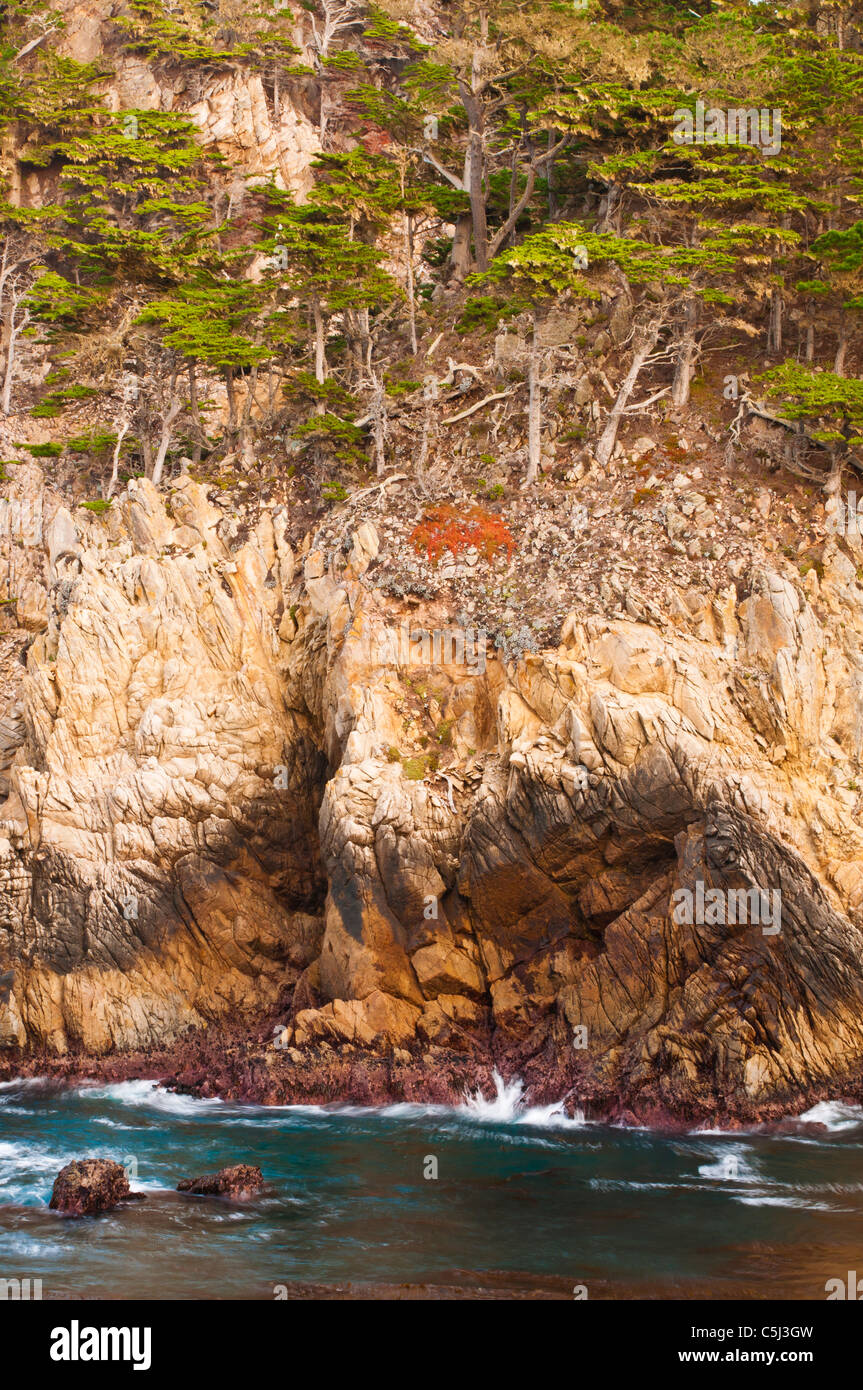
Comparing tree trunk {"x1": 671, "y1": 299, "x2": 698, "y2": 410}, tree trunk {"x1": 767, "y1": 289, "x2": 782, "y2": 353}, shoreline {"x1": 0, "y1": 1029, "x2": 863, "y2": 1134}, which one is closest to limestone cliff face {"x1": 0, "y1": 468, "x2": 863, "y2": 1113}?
shoreline {"x1": 0, "y1": 1029, "x2": 863, "y2": 1134}

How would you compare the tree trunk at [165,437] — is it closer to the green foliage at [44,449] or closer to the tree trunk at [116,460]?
the tree trunk at [116,460]

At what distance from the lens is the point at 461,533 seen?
3419cm

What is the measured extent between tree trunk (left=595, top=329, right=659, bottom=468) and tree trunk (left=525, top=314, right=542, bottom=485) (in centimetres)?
175

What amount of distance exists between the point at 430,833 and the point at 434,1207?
9598 millimetres

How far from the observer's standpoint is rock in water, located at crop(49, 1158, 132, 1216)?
21078 millimetres

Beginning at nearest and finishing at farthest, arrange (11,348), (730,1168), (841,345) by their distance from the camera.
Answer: (730,1168), (841,345), (11,348)

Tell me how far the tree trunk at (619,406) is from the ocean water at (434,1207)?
17.8 m

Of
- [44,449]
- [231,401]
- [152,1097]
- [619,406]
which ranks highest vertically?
[231,401]

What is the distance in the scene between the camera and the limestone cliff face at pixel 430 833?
2566 centimetres

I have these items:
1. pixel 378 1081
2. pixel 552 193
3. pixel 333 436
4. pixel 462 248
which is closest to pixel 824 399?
pixel 333 436

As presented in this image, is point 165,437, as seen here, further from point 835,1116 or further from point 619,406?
point 835,1116

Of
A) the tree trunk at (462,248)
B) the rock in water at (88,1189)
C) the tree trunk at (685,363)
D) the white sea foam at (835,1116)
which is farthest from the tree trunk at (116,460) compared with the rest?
the white sea foam at (835,1116)

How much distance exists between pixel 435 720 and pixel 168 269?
21.3 m
